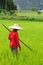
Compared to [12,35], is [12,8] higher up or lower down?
lower down

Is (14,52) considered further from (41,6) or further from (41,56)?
(41,6)

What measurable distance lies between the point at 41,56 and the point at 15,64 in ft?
3.51

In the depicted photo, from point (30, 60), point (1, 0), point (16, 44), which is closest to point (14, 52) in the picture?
point (16, 44)

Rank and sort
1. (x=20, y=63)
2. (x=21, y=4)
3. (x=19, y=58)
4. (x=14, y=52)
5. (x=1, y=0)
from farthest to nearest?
(x=21, y=4) → (x=1, y=0) → (x=14, y=52) → (x=19, y=58) → (x=20, y=63)

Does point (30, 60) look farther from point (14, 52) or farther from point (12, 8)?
point (12, 8)

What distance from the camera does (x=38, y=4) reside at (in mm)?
157250

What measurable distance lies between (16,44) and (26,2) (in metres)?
153

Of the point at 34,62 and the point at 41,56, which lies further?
the point at 41,56

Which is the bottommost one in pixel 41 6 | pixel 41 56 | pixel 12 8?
pixel 41 6

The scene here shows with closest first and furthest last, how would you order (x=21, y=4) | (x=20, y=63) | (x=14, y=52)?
(x=20, y=63) < (x=14, y=52) < (x=21, y=4)

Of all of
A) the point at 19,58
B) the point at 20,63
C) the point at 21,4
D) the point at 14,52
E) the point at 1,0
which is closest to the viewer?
the point at 20,63

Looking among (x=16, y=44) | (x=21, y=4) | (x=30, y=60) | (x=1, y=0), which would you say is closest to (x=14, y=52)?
(x=16, y=44)

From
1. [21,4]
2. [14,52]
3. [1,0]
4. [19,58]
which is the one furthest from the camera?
[21,4]

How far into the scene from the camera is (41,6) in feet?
520
